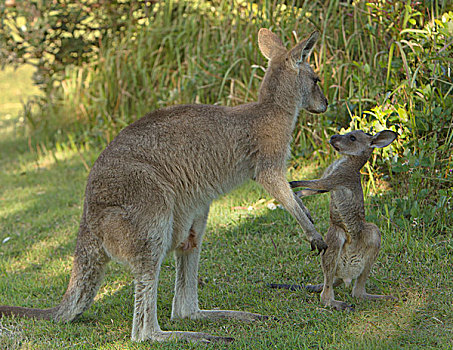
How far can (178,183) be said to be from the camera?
3.48 meters

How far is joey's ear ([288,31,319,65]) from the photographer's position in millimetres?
3574

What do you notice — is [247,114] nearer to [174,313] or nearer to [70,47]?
[174,313]

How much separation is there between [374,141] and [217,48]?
3.56 meters

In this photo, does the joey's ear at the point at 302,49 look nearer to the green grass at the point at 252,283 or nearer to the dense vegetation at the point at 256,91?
the dense vegetation at the point at 256,91

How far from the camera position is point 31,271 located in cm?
466

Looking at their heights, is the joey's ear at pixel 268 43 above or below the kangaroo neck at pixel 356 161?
above

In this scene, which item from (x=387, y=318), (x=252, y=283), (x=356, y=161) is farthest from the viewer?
(x=252, y=283)

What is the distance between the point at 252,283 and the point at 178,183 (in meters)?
1.05

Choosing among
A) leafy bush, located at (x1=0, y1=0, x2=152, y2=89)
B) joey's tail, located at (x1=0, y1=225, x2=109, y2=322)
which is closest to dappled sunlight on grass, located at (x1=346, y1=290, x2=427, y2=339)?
joey's tail, located at (x1=0, y1=225, x2=109, y2=322)

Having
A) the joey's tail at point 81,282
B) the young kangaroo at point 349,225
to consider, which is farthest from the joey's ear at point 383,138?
the joey's tail at point 81,282

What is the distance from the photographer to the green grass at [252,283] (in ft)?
10.5

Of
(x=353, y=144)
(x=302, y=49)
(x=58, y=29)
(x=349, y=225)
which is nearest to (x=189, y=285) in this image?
(x=349, y=225)

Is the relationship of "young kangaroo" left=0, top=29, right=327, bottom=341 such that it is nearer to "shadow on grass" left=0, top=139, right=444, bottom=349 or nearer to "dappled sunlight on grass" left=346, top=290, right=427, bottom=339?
"shadow on grass" left=0, top=139, right=444, bottom=349

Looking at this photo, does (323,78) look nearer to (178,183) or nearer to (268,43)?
(268,43)
